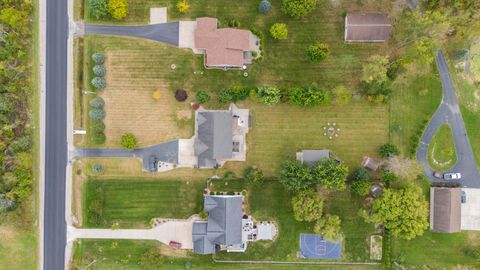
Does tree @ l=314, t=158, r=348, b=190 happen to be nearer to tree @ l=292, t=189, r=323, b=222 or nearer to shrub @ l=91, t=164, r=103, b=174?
tree @ l=292, t=189, r=323, b=222

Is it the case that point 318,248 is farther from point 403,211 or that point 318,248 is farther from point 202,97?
point 202,97

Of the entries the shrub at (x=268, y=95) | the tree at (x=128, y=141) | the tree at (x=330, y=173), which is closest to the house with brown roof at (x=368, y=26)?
the shrub at (x=268, y=95)

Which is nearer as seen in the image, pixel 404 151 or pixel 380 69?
pixel 380 69

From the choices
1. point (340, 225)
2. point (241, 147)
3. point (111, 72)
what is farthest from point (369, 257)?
point (111, 72)

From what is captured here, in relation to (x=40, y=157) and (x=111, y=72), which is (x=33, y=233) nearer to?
(x=40, y=157)

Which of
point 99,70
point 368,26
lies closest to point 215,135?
point 99,70

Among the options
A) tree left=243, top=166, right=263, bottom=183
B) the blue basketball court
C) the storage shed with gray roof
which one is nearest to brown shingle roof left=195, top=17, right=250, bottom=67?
tree left=243, top=166, right=263, bottom=183

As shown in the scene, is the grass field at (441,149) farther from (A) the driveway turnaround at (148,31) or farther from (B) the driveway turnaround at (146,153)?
(A) the driveway turnaround at (148,31)
